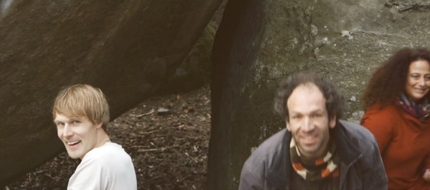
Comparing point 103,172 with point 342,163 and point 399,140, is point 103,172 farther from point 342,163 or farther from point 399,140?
point 399,140

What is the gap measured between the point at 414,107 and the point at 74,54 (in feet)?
6.05

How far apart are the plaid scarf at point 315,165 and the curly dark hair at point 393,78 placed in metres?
1.01

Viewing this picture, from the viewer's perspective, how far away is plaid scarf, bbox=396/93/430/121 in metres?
4.16

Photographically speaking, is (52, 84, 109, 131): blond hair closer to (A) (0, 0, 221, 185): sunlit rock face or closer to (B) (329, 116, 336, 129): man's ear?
(B) (329, 116, 336, 129): man's ear

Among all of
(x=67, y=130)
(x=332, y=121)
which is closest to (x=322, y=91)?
(x=332, y=121)

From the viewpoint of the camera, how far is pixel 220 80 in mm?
6176

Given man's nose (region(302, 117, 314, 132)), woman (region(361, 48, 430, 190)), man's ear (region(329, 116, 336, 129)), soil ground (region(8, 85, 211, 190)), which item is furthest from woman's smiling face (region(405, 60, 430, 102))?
soil ground (region(8, 85, 211, 190))

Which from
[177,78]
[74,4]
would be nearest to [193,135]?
[177,78]

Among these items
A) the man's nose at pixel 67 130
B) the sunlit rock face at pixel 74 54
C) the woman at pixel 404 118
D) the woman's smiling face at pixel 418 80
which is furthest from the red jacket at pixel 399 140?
the sunlit rock face at pixel 74 54

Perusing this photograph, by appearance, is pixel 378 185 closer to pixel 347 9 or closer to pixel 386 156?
pixel 386 156

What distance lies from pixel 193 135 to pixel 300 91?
5187mm

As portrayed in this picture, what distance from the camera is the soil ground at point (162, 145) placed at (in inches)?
277

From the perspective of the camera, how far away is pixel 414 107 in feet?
13.7

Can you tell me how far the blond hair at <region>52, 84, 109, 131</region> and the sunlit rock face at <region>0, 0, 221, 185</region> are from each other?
1118mm
